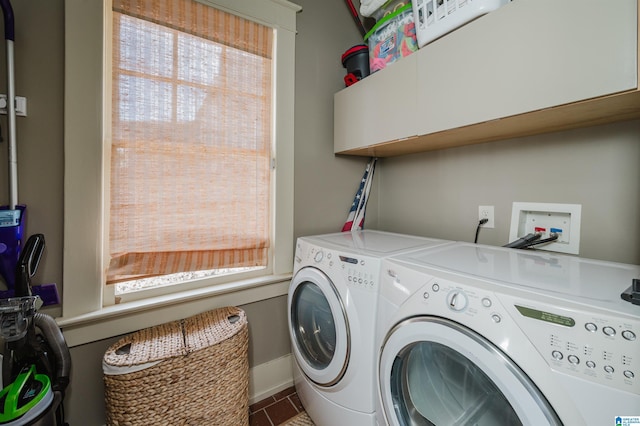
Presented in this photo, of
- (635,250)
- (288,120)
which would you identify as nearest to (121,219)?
(288,120)

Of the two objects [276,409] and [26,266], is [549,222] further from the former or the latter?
[26,266]

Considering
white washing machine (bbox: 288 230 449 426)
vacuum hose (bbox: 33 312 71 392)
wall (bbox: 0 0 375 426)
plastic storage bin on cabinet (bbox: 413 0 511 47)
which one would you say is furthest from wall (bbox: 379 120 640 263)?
vacuum hose (bbox: 33 312 71 392)

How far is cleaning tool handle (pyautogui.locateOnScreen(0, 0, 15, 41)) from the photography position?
89 centimetres

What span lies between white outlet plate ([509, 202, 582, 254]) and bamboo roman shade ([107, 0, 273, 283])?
1354 mm

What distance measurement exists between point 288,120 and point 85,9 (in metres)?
0.98

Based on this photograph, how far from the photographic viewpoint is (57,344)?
3.16 feet

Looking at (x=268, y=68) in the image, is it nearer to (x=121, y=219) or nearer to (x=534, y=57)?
(x=121, y=219)

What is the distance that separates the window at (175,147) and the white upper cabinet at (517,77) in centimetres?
69

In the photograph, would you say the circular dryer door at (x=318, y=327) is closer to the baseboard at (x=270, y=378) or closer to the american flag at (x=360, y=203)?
the baseboard at (x=270, y=378)

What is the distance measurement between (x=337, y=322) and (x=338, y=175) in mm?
1050

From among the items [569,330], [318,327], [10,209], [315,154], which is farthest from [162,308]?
[569,330]

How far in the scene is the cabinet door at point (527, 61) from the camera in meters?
0.71

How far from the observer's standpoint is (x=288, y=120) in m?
1.59

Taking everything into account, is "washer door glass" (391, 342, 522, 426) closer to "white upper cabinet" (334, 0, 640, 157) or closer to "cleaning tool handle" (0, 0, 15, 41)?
"white upper cabinet" (334, 0, 640, 157)
